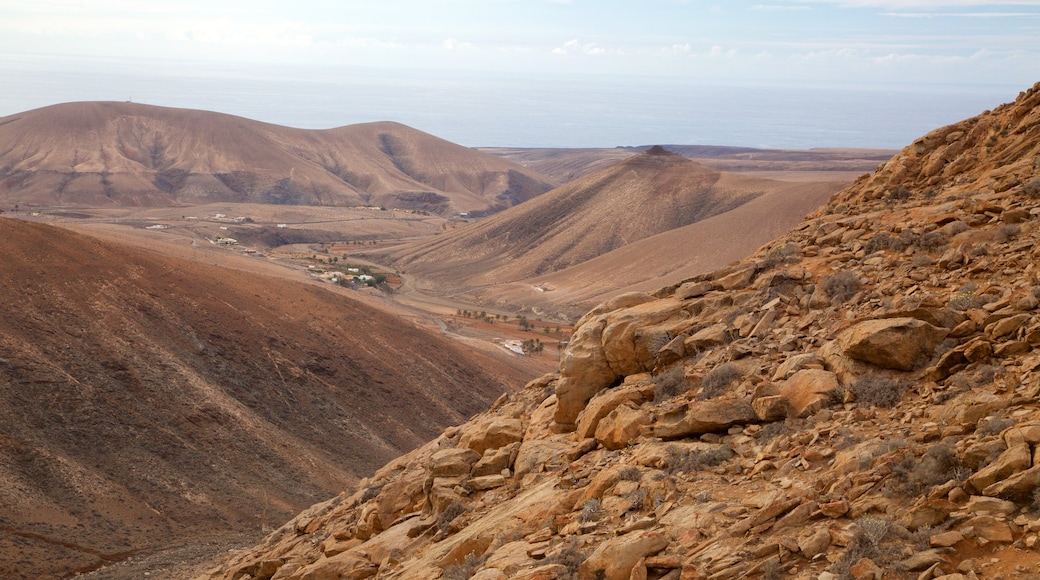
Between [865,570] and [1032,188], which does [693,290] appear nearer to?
[1032,188]

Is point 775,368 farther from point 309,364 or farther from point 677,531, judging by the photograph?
point 309,364

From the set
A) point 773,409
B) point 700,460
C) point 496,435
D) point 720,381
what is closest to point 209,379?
point 496,435

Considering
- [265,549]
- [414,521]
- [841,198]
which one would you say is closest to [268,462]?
[265,549]

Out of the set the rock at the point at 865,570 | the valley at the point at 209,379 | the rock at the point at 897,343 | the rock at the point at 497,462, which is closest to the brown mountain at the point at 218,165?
the valley at the point at 209,379

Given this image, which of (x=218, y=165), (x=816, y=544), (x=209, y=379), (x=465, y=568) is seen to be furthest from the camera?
(x=218, y=165)

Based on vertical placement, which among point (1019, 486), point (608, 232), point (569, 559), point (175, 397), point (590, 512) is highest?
point (1019, 486)

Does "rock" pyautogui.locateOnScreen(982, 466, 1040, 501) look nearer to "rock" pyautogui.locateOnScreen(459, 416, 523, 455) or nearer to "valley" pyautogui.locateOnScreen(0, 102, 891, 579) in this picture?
"rock" pyautogui.locateOnScreen(459, 416, 523, 455)

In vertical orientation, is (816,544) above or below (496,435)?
above

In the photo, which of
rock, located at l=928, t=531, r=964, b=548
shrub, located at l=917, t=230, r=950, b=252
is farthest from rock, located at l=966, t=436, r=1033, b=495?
shrub, located at l=917, t=230, r=950, b=252
